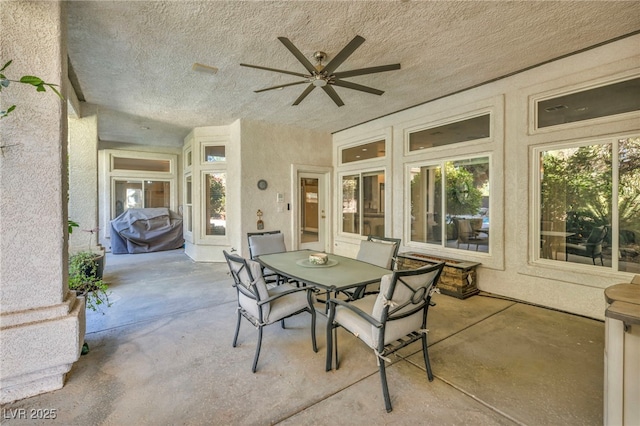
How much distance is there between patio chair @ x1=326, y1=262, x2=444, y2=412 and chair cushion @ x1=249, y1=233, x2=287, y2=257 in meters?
1.81

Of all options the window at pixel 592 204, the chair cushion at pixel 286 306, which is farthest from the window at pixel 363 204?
the chair cushion at pixel 286 306

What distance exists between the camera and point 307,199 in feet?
21.4

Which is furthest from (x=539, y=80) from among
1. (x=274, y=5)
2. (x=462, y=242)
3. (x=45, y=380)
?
(x=45, y=380)

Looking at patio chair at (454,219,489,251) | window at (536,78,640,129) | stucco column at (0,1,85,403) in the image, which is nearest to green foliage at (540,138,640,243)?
window at (536,78,640,129)

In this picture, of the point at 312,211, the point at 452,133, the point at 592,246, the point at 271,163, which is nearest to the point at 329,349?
the point at 592,246

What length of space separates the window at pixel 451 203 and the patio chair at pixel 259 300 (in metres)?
3.02

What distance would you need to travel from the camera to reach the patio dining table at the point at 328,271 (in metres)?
2.28

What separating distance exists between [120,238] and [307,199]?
195 inches

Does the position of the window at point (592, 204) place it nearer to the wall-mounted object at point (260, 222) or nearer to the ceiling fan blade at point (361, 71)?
the ceiling fan blade at point (361, 71)

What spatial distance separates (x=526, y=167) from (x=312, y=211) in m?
4.20

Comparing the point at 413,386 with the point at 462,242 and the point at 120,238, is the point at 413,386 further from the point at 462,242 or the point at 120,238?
the point at 120,238

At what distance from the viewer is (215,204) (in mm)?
6133

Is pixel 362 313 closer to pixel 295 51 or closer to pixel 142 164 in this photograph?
pixel 295 51

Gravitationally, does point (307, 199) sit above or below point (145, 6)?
below
